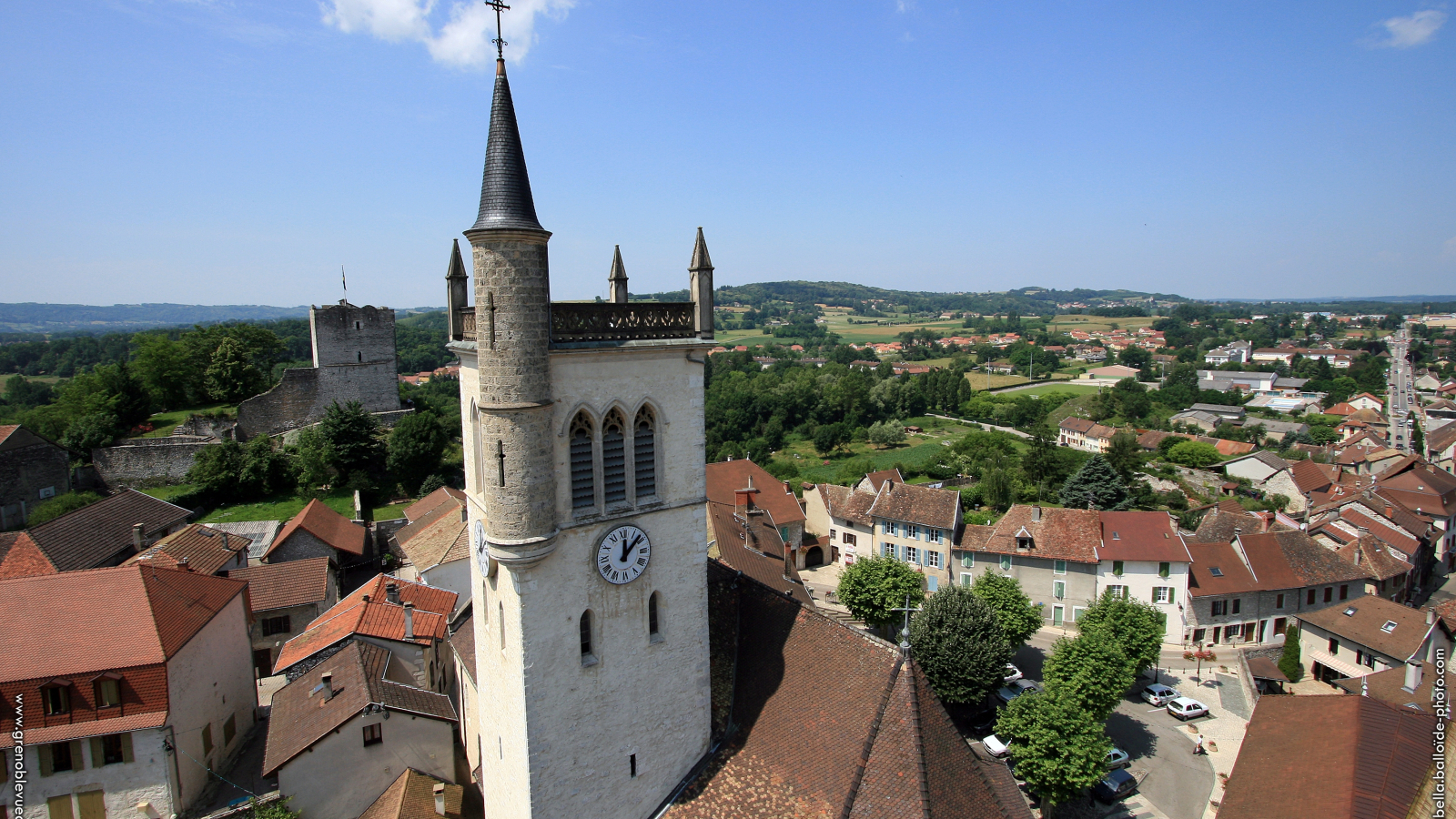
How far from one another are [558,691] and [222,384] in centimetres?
6121

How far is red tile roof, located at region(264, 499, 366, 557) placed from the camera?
37.8m

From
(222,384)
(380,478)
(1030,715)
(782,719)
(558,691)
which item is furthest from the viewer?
(222,384)

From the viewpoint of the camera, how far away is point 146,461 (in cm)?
4822

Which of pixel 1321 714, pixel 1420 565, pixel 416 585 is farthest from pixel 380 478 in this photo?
pixel 1420 565

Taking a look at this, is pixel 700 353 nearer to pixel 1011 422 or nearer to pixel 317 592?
pixel 317 592

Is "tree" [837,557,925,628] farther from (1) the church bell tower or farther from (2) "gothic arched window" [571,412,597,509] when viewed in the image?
(2) "gothic arched window" [571,412,597,509]

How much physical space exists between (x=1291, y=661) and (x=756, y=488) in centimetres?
3259

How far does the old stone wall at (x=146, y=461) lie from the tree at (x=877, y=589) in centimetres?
4484

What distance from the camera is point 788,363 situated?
174250 millimetres

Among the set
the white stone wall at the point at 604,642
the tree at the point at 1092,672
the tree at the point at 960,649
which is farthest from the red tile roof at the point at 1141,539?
the white stone wall at the point at 604,642

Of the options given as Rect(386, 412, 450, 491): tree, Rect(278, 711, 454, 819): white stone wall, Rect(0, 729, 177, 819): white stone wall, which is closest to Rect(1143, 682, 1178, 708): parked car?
Rect(278, 711, 454, 819): white stone wall

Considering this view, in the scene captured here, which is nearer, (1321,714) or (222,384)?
(1321,714)

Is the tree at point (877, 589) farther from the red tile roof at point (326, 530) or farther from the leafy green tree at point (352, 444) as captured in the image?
the leafy green tree at point (352, 444)

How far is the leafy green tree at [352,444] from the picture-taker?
49.3 metres
